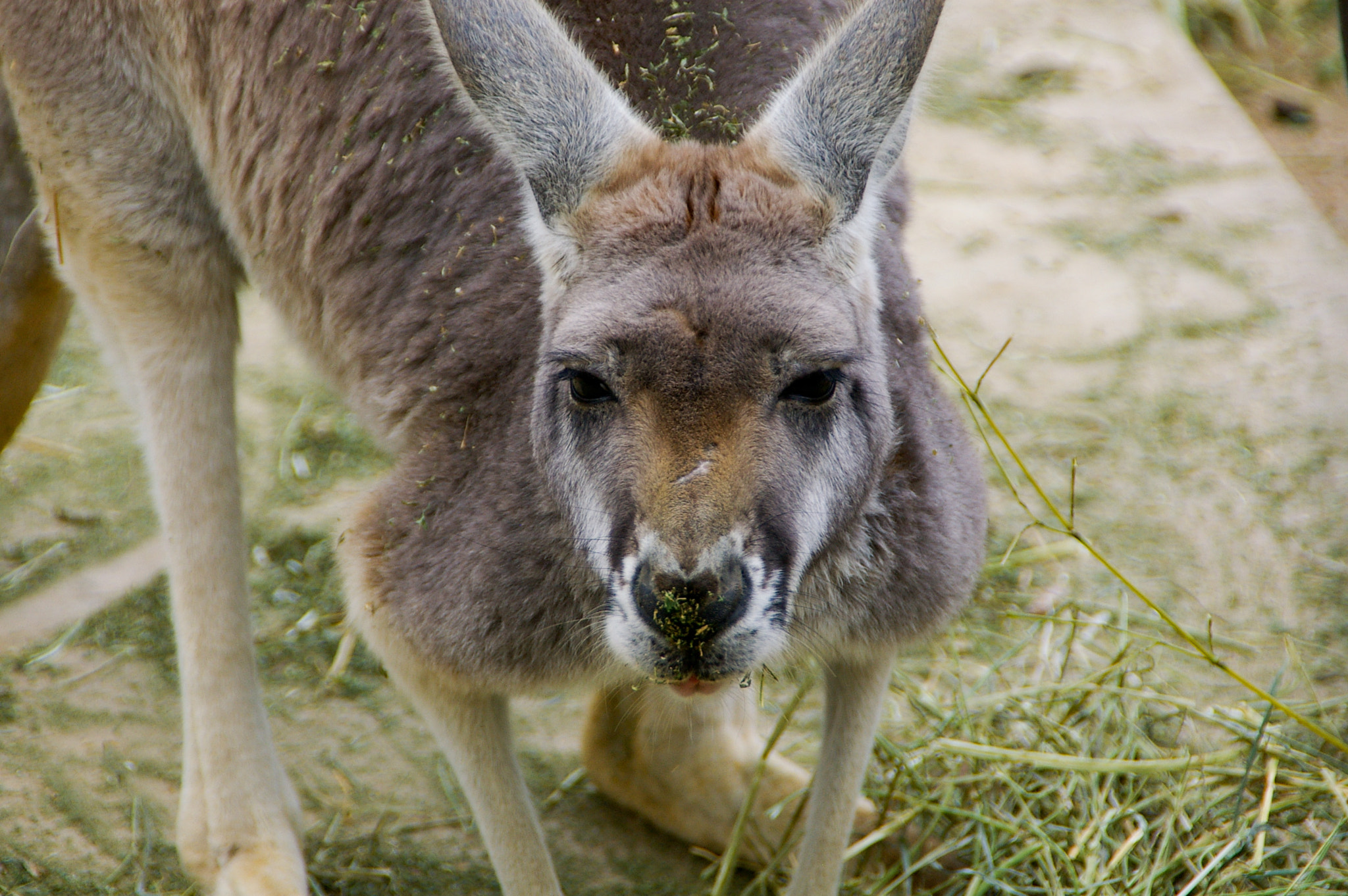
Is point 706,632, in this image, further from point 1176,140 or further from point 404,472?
point 1176,140

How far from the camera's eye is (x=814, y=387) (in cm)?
225

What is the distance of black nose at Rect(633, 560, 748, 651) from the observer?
6.64 feet

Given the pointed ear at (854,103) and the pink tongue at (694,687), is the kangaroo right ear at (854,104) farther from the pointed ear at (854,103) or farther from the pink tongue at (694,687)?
the pink tongue at (694,687)

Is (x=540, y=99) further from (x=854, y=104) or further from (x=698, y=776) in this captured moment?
(x=698, y=776)

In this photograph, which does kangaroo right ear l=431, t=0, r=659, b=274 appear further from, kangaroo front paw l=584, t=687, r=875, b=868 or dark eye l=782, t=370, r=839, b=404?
kangaroo front paw l=584, t=687, r=875, b=868

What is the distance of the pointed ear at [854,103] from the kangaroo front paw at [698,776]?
1.55 m

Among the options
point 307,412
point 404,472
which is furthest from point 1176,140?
point 404,472

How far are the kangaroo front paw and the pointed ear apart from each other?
1547mm

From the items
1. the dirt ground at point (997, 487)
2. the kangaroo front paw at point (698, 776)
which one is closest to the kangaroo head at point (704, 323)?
the dirt ground at point (997, 487)

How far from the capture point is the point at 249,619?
11.3ft

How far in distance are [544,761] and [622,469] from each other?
6.17 feet

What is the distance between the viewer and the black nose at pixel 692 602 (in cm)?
202

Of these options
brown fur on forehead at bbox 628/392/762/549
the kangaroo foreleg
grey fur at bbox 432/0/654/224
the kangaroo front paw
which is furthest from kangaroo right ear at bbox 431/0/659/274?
the kangaroo front paw

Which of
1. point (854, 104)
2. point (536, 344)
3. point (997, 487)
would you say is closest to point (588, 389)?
point (536, 344)
